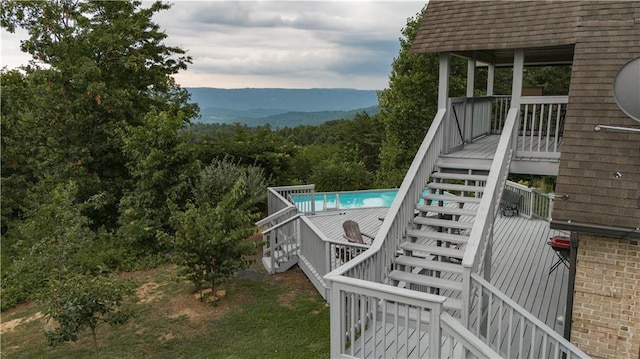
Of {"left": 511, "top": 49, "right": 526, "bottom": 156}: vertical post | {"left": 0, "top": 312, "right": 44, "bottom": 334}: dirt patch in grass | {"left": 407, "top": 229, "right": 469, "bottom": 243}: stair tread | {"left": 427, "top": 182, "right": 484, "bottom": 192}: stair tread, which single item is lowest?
{"left": 0, "top": 312, "right": 44, "bottom": 334}: dirt patch in grass

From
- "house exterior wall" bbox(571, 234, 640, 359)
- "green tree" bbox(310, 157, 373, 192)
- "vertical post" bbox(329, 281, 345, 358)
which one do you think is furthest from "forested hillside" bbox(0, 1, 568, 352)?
"house exterior wall" bbox(571, 234, 640, 359)

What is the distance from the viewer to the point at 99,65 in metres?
13.8

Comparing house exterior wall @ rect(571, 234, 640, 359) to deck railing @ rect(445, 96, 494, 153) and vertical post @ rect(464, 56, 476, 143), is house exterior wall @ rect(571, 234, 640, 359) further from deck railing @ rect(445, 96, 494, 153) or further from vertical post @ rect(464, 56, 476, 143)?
vertical post @ rect(464, 56, 476, 143)

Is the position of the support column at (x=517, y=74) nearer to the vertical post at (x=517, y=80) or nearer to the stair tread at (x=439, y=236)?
the vertical post at (x=517, y=80)

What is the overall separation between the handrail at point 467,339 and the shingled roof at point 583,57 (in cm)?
210

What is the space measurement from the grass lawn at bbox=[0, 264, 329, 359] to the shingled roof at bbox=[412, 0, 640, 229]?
408 centimetres

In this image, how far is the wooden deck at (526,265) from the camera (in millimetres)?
6938

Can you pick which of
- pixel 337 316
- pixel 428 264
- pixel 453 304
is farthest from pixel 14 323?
pixel 453 304

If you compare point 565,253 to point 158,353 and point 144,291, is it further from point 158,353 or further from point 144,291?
point 144,291

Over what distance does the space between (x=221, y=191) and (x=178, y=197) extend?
1136mm

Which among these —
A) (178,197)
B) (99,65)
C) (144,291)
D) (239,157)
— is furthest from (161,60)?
(144,291)

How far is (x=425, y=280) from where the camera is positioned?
564cm

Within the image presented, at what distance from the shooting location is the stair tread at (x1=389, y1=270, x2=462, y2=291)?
5390mm

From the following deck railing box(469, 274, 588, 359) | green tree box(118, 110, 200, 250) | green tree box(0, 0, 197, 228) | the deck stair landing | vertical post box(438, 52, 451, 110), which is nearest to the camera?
deck railing box(469, 274, 588, 359)
